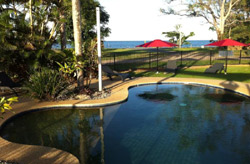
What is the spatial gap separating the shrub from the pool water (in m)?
1.09

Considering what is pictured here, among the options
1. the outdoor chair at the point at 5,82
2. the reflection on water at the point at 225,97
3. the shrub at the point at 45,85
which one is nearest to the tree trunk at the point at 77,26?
the shrub at the point at 45,85

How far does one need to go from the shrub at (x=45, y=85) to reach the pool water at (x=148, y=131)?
1.09m

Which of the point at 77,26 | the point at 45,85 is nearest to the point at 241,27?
the point at 77,26

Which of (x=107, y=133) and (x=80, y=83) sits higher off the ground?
(x=80, y=83)

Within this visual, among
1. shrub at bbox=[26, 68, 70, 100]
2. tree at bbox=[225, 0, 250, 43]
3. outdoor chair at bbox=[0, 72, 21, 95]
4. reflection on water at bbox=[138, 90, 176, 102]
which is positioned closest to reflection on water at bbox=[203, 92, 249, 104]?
reflection on water at bbox=[138, 90, 176, 102]

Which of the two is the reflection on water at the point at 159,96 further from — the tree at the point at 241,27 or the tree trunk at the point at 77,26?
the tree at the point at 241,27

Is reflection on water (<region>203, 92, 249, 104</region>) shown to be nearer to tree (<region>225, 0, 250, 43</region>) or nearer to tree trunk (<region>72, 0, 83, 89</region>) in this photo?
tree trunk (<region>72, 0, 83, 89</region>)

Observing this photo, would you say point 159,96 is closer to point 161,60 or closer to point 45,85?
point 45,85

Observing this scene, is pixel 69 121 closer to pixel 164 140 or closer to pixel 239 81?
pixel 164 140

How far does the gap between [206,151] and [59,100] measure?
252 inches

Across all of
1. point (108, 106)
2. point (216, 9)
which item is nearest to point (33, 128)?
point (108, 106)

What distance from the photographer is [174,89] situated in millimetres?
12320

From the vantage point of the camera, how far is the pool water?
526 centimetres

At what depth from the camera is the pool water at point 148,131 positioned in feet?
17.3
